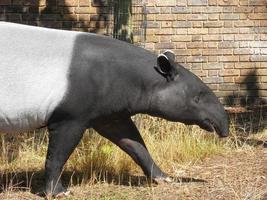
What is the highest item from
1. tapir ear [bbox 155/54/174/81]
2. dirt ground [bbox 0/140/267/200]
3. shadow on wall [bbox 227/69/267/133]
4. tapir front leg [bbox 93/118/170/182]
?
tapir ear [bbox 155/54/174/81]

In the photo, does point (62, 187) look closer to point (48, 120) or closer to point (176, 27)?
point (48, 120)

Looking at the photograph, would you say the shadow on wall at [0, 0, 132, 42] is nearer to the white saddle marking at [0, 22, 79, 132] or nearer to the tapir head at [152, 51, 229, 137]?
the tapir head at [152, 51, 229, 137]

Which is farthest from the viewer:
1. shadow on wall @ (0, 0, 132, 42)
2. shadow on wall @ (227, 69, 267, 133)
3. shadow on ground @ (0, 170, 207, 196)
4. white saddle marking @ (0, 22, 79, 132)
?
shadow on wall @ (227, 69, 267, 133)

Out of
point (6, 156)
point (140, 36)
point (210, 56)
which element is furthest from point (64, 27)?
point (6, 156)

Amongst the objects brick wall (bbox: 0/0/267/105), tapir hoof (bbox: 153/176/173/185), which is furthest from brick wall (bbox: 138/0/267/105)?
tapir hoof (bbox: 153/176/173/185)

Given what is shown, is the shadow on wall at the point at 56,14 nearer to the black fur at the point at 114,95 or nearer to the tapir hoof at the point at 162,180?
the black fur at the point at 114,95

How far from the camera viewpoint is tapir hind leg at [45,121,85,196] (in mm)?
4539

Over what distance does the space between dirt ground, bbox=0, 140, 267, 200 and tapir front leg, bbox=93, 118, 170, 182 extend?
15cm

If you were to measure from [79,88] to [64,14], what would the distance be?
12.5 feet

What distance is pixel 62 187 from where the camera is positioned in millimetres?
4746

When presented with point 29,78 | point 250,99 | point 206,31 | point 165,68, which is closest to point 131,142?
point 165,68

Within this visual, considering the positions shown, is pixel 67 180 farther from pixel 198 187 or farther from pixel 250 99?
pixel 250 99

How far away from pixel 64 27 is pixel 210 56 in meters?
2.18

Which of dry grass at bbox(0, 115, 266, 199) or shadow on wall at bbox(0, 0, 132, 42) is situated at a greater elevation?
shadow on wall at bbox(0, 0, 132, 42)
